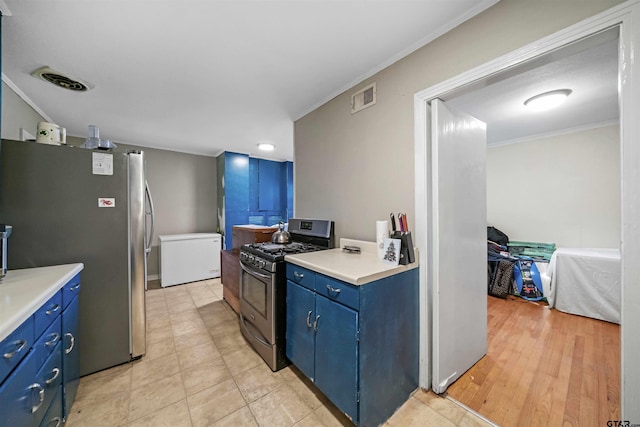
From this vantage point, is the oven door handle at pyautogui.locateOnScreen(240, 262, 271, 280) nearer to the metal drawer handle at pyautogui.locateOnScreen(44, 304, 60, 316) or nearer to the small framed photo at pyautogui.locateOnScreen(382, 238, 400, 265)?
the small framed photo at pyautogui.locateOnScreen(382, 238, 400, 265)

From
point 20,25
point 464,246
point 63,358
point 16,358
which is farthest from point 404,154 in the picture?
point 20,25

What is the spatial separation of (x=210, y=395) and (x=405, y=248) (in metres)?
1.66

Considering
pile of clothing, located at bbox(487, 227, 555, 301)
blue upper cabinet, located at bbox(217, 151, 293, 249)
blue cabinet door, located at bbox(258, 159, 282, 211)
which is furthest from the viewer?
blue cabinet door, located at bbox(258, 159, 282, 211)

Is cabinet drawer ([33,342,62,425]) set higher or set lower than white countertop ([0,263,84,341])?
lower

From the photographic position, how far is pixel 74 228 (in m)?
1.69

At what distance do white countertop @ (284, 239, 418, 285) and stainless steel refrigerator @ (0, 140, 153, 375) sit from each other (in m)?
1.34

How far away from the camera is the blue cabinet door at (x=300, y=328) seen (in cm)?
154

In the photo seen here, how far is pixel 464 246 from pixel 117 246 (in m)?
2.72

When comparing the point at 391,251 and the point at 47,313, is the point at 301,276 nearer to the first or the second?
the point at 391,251

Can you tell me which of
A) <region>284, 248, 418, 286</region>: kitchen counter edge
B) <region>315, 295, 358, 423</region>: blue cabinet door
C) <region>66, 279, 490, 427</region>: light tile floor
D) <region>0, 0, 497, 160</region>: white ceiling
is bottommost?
<region>66, 279, 490, 427</region>: light tile floor

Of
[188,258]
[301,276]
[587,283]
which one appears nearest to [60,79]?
[301,276]

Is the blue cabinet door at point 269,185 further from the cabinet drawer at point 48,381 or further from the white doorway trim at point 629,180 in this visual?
the white doorway trim at point 629,180

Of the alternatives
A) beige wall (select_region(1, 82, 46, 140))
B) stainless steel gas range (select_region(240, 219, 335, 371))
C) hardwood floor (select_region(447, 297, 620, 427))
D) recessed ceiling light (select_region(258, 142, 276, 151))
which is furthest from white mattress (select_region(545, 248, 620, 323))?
beige wall (select_region(1, 82, 46, 140))

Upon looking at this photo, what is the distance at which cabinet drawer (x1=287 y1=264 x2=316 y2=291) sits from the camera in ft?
5.04
